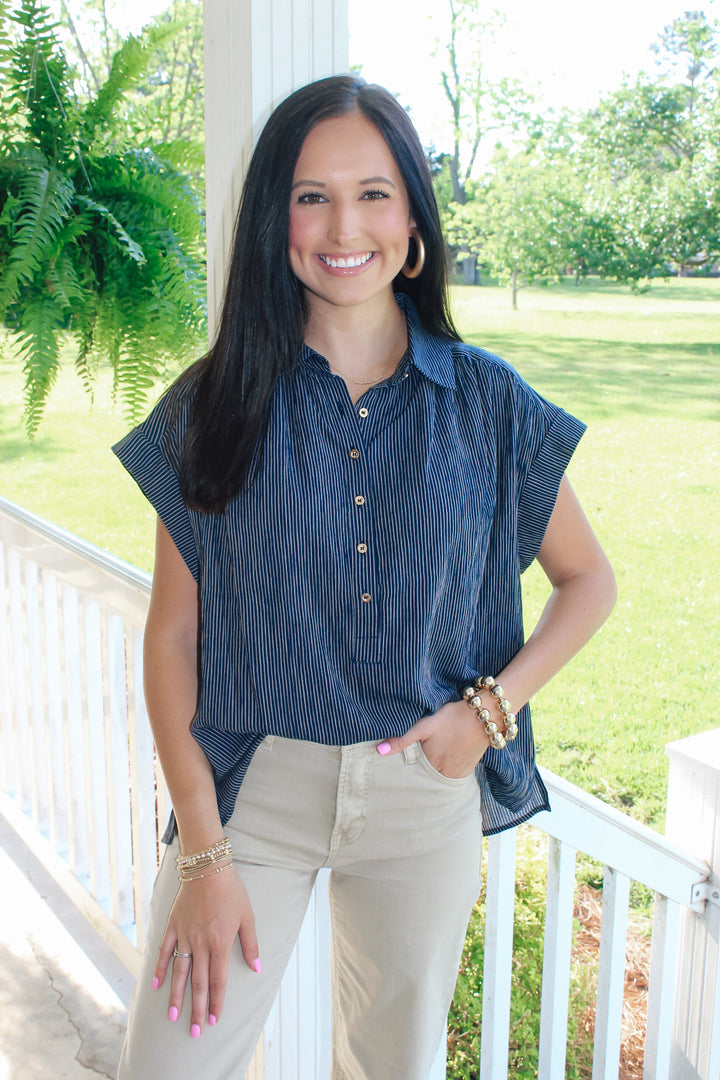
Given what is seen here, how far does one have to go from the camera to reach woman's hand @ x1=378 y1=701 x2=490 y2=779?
101cm

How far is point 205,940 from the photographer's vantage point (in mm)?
998

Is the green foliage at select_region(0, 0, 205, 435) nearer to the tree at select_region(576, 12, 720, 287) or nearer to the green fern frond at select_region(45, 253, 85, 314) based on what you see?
the green fern frond at select_region(45, 253, 85, 314)

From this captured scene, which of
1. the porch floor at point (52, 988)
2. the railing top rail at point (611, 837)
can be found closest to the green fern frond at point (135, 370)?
the railing top rail at point (611, 837)

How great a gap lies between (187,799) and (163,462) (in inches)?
14.6

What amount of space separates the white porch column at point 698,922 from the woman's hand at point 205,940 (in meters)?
0.73

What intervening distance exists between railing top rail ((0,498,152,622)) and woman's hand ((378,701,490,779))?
0.74m

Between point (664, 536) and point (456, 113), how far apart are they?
8.74 feet

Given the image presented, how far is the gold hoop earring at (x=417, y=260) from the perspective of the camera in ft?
3.50

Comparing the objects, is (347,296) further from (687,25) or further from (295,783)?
(687,25)

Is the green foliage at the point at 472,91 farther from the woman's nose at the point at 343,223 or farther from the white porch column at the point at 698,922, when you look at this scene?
the woman's nose at the point at 343,223

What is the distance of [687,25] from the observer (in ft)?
16.0

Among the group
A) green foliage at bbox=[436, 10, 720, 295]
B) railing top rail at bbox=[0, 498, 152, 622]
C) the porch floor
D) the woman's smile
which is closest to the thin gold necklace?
the woman's smile

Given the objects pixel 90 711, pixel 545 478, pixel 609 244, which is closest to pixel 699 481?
pixel 609 244

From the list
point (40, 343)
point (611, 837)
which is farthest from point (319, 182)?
point (611, 837)
